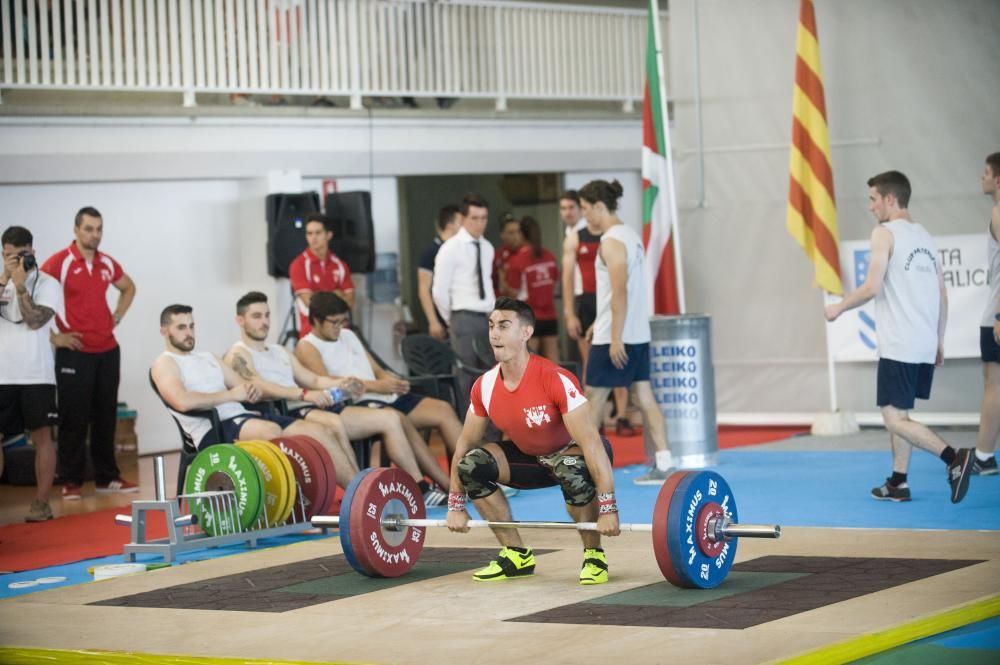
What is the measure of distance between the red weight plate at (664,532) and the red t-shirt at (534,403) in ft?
1.53

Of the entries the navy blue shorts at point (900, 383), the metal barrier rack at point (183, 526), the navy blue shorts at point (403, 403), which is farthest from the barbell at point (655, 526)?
the navy blue shorts at point (403, 403)

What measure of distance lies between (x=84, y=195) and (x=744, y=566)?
670 cm

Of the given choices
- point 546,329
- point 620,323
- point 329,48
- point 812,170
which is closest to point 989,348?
point 620,323

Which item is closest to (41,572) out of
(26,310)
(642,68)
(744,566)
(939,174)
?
(26,310)

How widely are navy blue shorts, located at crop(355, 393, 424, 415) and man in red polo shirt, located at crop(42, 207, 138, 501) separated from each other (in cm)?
194

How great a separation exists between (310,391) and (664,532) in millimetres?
3049

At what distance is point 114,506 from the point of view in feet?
26.7

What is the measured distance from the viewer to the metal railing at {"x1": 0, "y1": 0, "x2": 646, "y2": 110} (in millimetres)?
10484

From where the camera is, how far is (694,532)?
16.0 ft

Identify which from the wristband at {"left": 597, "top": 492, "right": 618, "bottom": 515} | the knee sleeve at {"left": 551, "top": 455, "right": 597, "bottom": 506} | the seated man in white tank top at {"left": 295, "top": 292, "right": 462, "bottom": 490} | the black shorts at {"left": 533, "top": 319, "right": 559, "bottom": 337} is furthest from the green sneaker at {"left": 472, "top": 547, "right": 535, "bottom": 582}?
the black shorts at {"left": 533, "top": 319, "right": 559, "bottom": 337}

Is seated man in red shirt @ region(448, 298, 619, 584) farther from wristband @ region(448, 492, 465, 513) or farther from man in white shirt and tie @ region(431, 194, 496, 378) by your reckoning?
man in white shirt and tie @ region(431, 194, 496, 378)

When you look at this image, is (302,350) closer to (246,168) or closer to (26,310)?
(26,310)

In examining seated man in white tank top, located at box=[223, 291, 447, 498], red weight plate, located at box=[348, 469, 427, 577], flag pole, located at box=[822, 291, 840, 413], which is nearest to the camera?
red weight plate, located at box=[348, 469, 427, 577]

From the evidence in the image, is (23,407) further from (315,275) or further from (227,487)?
(315,275)
